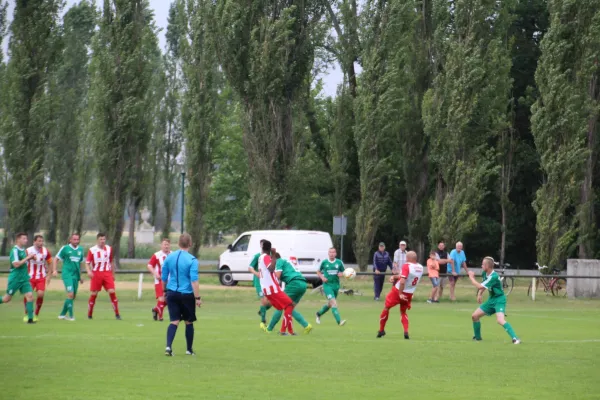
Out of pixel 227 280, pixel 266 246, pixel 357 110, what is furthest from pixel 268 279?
pixel 357 110

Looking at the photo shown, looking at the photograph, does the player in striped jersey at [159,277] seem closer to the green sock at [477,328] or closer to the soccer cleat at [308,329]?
the soccer cleat at [308,329]

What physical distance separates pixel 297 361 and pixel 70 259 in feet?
35.0

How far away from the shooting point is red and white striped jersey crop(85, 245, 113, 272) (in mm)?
24391

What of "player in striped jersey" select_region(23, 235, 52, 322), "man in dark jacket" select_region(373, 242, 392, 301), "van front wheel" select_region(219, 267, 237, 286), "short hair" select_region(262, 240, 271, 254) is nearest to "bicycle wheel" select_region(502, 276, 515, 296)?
"man in dark jacket" select_region(373, 242, 392, 301)

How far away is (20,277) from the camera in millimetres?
22531

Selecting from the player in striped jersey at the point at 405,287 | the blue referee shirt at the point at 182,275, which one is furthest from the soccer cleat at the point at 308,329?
the blue referee shirt at the point at 182,275

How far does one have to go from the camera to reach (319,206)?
6047cm

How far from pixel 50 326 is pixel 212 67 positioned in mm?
34245

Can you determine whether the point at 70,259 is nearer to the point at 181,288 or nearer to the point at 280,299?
the point at 280,299

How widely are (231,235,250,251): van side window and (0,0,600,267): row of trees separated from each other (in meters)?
6.04

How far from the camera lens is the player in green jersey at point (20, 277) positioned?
22266 millimetres

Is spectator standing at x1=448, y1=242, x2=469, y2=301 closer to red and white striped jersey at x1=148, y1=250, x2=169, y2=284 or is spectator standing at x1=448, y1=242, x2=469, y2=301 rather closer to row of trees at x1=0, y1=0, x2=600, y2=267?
row of trees at x1=0, y1=0, x2=600, y2=267

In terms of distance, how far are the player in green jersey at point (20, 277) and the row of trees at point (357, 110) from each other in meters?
25.0

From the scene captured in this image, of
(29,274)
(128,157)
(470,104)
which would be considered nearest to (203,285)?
(128,157)
